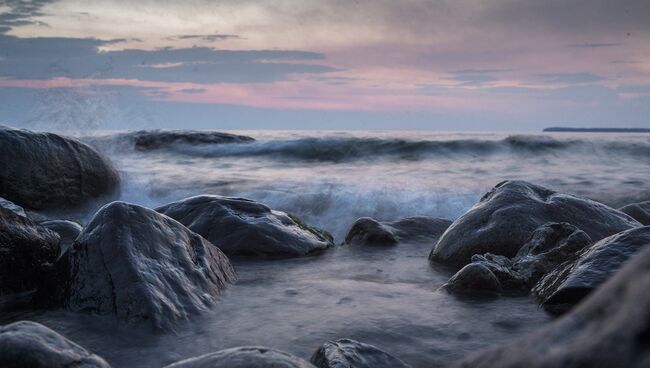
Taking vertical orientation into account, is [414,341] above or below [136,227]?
below

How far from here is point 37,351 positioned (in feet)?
6.55

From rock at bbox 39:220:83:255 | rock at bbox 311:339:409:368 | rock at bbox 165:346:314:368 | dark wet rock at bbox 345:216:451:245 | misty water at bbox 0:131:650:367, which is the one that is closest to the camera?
rock at bbox 165:346:314:368

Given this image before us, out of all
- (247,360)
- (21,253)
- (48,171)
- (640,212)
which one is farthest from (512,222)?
(48,171)

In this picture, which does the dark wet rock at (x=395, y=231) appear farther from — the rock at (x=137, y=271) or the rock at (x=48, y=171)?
the rock at (x=48, y=171)

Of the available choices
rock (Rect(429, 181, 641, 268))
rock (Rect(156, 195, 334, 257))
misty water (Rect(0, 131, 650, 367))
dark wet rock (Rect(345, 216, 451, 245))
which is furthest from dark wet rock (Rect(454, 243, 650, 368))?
dark wet rock (Rect(345, 216, 451, 245))

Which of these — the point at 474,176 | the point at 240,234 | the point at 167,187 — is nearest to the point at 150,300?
the point at 240,234

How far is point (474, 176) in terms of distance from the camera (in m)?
12.9

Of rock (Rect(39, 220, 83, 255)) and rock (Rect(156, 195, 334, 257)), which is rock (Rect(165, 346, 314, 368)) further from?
rock (Rect(39, 220, 83, 255))

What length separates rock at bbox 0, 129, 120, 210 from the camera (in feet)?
24.5

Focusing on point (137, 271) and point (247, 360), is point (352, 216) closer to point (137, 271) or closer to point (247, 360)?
point (137, 271)

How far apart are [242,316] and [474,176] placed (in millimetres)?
10265

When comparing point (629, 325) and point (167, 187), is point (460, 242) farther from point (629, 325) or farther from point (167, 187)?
point (167, 187)

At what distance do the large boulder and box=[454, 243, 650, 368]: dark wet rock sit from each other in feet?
5.04

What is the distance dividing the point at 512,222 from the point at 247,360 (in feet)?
11.5
